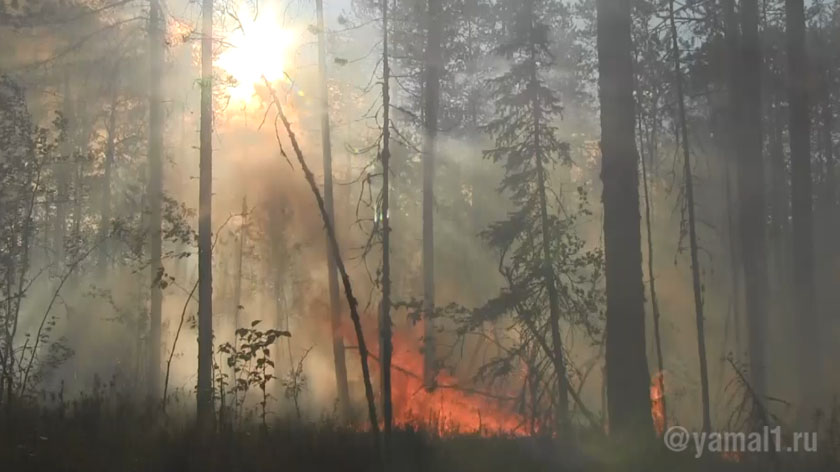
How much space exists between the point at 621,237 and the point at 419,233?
24014 millimetres

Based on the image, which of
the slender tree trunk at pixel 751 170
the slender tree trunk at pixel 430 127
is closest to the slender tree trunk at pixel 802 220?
the slender tree trunk at pixel 751 170

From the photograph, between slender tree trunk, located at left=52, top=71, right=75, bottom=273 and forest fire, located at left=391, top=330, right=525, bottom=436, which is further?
slender tree trunk, located at left=52, top=71, right=75, bottom=273

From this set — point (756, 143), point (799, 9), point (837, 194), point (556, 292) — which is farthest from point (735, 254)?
point (837, 194)

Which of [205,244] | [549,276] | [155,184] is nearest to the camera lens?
[205,244]

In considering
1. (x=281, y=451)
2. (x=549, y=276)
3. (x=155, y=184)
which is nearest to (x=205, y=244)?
(x=281, y=451)

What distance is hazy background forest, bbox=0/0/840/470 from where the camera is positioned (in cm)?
824

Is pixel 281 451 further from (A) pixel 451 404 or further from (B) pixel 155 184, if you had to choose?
(B) pixel 155 184

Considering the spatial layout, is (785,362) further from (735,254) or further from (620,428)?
(620,428)

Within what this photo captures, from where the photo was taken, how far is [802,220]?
689 inches

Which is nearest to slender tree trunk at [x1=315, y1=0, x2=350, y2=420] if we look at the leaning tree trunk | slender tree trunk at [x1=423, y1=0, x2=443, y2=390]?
slender tree trunk at [x1=423, y1=0, x2=443, y2=390]

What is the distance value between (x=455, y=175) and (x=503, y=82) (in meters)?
12.8

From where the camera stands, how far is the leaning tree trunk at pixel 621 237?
8.08 m

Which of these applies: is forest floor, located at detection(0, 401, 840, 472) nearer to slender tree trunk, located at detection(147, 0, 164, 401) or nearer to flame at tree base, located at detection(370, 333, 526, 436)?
flame at tree base, located at detection(370, 333, 526, 436)

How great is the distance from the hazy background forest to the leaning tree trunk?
0.11ft
